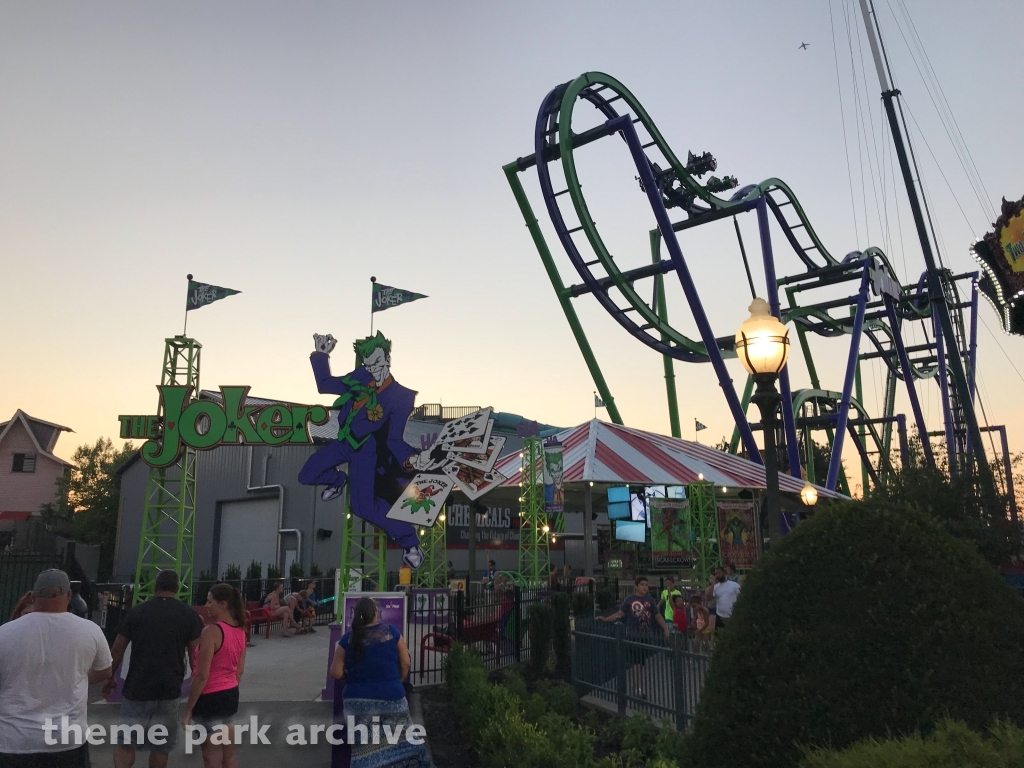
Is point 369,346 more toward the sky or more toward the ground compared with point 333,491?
more toward the sky

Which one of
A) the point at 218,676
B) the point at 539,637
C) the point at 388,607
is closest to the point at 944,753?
the point at 218,676

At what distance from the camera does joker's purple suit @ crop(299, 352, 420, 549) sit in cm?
1194

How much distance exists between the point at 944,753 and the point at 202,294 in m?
16.5

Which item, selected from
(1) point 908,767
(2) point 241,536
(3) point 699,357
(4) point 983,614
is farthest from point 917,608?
(2) point 241,536

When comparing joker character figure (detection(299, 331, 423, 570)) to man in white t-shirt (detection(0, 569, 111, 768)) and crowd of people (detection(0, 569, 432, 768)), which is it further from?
man in white t-shirt (detection(0, 569, 111, 768))

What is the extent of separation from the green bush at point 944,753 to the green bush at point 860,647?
0.46 m

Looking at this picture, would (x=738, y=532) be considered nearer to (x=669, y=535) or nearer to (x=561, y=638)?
(x=669, y=535)

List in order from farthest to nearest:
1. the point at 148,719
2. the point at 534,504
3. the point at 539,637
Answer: the point at 534,504
the point at 539,637
the point at 148,719

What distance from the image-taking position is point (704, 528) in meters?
23.7

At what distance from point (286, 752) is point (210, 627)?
283 centimetres

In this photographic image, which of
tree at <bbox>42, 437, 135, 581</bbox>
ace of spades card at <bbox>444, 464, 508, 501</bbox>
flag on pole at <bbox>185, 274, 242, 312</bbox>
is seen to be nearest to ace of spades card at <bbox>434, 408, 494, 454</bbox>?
ace of spades card at <bbox>444, 464, 508, 501</bbox>

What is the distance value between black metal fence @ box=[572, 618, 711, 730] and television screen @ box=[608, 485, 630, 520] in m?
16.8

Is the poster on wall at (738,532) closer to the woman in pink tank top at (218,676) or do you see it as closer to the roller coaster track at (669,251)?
Answer: the roller coaster track at (669,251)

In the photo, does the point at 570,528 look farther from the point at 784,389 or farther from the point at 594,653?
the point at 594,653
